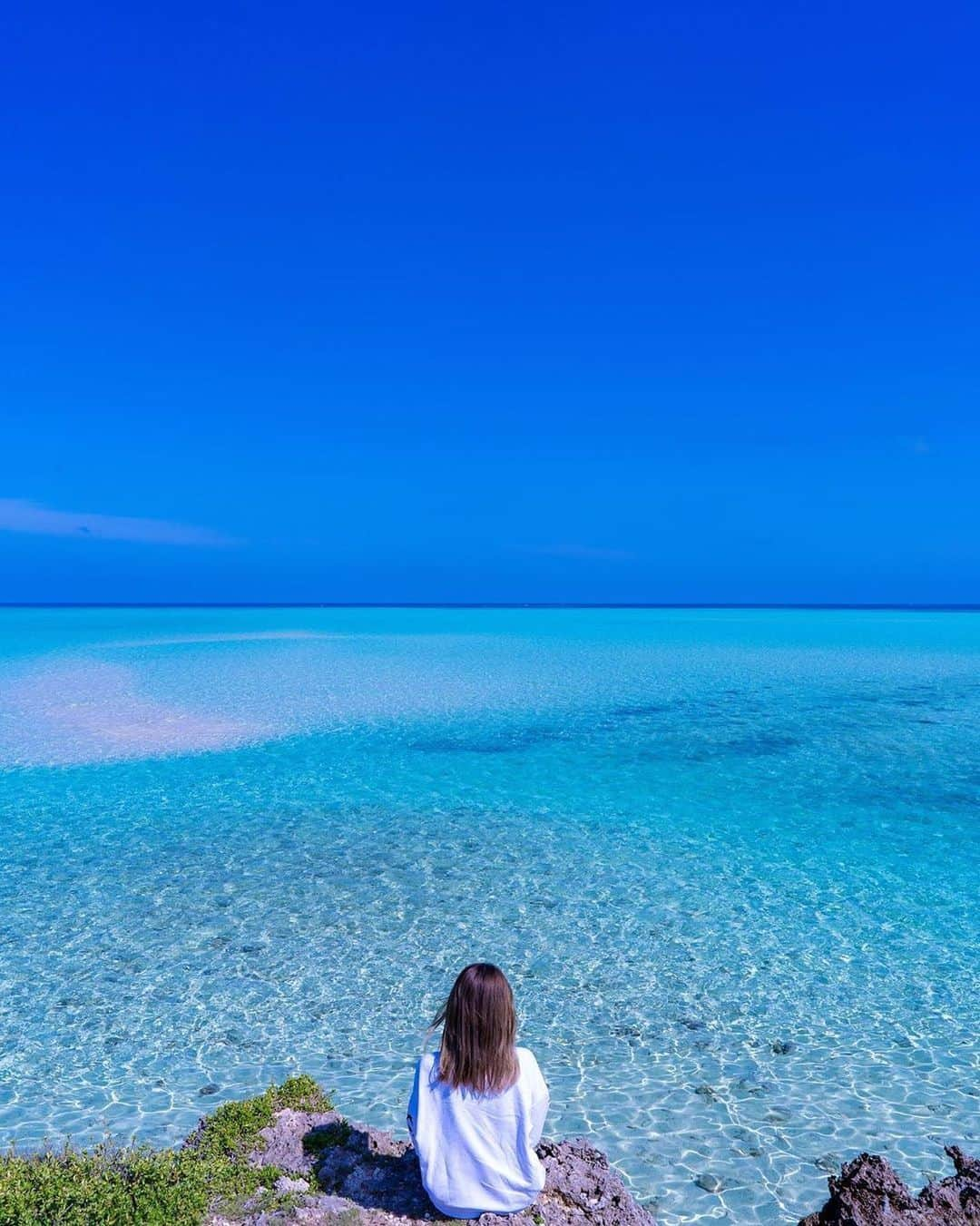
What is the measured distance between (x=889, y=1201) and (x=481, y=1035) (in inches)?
72.4

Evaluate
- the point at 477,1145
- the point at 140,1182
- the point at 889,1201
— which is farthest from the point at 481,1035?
the point at 889,1201

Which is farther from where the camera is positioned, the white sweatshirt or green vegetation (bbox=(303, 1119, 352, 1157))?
green vegetation (bbox=(303, 1119, 352, 1157))

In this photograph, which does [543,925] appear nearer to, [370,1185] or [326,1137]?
[326,1137]

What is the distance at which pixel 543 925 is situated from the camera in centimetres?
865

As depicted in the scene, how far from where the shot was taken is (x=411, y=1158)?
4.12m

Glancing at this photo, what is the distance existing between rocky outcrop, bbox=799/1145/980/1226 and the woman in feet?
4.20

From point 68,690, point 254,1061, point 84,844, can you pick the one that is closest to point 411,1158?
point 254,1061

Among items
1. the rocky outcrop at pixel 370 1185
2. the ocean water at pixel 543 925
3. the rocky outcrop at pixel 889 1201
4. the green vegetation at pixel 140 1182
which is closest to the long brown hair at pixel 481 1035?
the rocky outcrop at pixel 370 1185

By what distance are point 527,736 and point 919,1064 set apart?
12855mm

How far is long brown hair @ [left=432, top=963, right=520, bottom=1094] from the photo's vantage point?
3488mm

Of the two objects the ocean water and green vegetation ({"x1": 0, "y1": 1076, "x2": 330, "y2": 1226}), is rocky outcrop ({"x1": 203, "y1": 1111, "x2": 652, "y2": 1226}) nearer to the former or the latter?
green vegetation ({"x1": 0, "y1": 1076, "x2": 330, "y2": 1226})

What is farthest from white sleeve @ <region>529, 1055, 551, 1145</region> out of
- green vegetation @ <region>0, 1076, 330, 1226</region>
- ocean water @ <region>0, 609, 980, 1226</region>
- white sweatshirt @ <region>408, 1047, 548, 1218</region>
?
ocean water @ <region>0, 609, 980, 1226</region>

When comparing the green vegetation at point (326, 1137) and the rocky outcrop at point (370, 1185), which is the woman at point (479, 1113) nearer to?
the rocky outcrop at point (370, 1185)

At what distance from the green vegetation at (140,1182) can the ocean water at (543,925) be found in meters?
1.26
